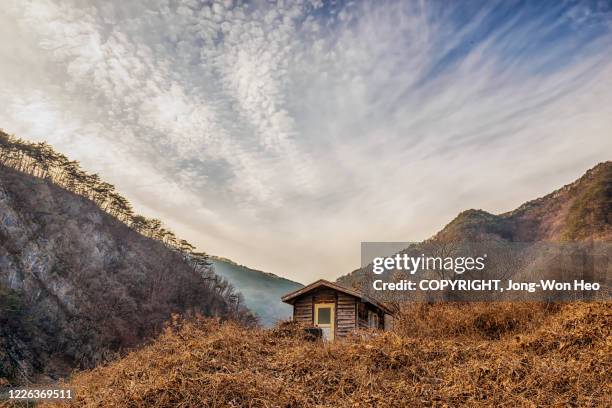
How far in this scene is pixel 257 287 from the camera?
87.1 meters

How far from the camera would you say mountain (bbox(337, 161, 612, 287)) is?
2122 inches

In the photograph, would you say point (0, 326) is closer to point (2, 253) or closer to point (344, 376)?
point (2, 253)

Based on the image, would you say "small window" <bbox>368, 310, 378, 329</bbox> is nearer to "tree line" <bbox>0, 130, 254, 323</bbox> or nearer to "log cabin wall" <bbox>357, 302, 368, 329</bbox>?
"log cabin wall" <bbox>357, 302, 368, 329</bbox>

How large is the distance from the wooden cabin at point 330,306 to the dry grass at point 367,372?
1170 centimetres

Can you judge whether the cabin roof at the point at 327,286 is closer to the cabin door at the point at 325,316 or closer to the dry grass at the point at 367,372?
the cabin door at the point at 325,316

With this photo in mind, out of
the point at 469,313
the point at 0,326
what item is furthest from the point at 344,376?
the point at 0,326

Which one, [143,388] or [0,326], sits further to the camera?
[0,326]

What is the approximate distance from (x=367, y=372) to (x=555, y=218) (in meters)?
63.1

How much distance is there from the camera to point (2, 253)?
111 feet

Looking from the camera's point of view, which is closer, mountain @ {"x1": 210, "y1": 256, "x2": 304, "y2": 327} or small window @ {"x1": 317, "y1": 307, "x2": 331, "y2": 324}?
small window @ {"x1": 317, "y1": 307, "x2": 331, "y2": 324}

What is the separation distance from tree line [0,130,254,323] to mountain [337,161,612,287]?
18750 mm

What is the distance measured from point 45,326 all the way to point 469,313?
2995 centimetres

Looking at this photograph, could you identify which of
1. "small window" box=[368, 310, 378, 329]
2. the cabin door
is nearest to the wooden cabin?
the cabin door

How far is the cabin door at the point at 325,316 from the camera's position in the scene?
23109 millimetres
